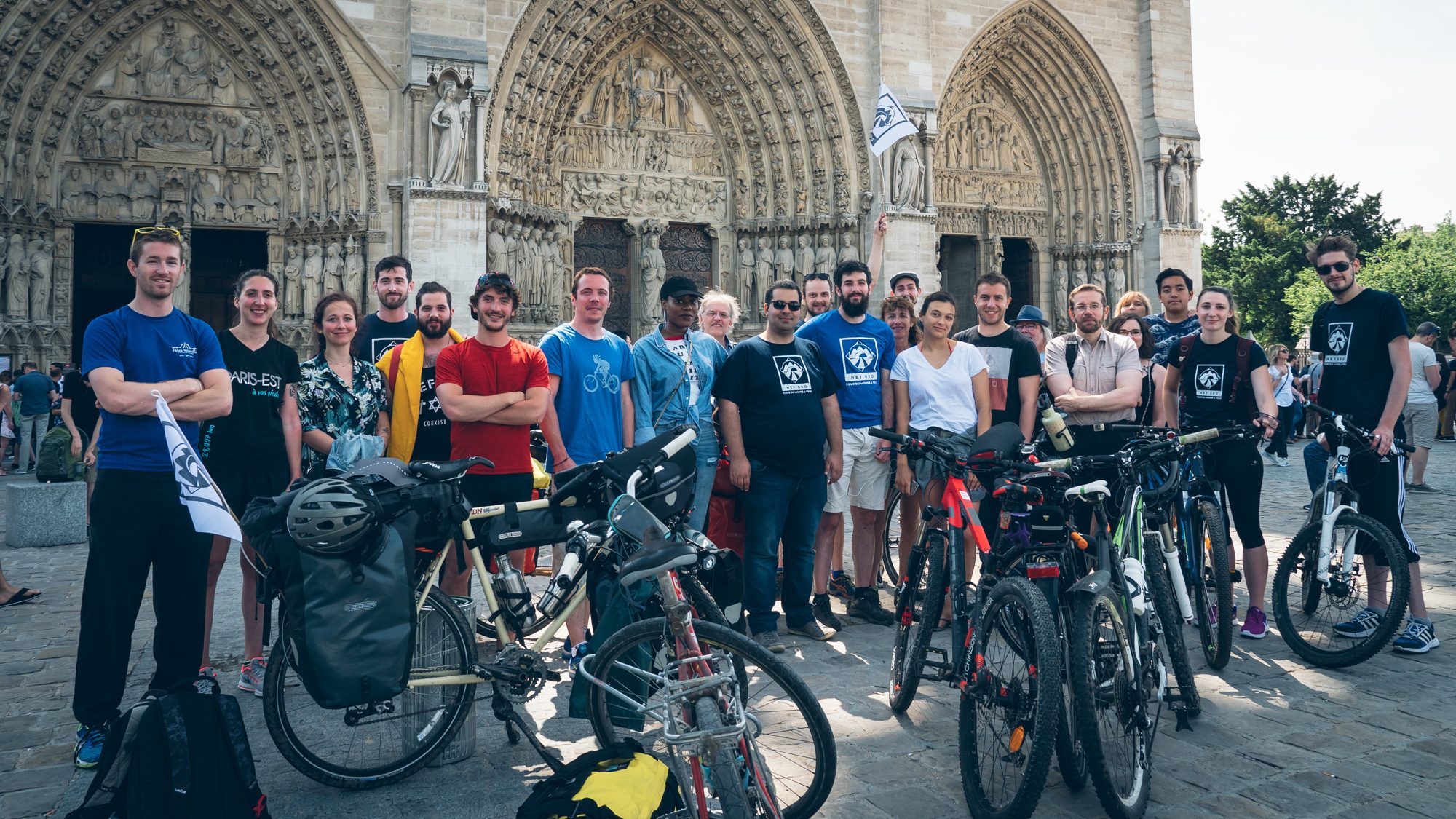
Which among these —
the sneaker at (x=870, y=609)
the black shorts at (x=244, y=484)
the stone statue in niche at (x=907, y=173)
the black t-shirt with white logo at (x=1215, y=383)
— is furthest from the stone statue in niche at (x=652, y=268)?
the black shorts at (x=244, y=484)

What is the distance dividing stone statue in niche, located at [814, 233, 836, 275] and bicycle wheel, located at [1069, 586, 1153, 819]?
13.0 m

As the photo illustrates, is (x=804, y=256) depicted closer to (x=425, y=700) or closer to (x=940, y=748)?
(x=940, y=748)

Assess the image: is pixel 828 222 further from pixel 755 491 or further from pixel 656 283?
pixel 755 491

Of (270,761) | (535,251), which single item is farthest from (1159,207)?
(270,761)

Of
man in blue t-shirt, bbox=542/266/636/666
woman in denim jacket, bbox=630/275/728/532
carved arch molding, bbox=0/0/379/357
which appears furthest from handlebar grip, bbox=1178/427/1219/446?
carved arch molding, bbox=0/0/379/357

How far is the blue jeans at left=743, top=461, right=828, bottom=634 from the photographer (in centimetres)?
502

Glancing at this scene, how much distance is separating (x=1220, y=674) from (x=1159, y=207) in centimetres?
1525

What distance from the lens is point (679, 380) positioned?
5301 millimetres

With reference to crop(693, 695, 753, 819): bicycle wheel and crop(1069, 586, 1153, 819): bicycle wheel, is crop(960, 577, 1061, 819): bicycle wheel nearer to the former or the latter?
crop(1069, 586, 1153, 819): bicycle wheel

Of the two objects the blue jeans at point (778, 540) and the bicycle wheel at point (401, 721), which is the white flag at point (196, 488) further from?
the blue jeans at point (778, 540)

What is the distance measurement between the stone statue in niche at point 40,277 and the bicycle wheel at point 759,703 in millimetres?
12680

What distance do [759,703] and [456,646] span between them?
1.22 m

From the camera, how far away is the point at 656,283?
51.4 feet

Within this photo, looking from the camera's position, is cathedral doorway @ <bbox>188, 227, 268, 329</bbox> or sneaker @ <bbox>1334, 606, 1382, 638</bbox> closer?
sneaker @ <bbox>1334, 606, 1382, 638</bbox>
